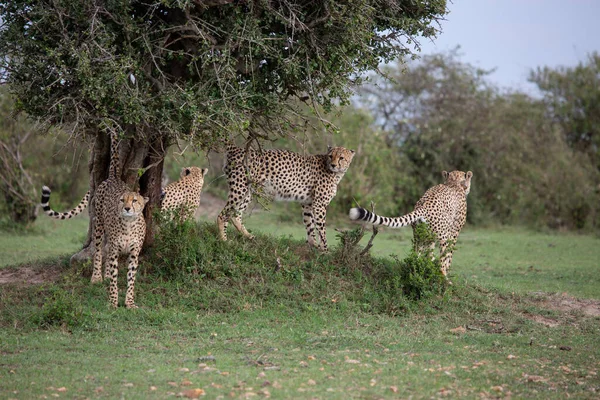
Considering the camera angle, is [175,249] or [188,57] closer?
[188,57]

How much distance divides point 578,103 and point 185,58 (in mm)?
17364

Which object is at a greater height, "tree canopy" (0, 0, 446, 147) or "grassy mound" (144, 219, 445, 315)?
"tree canopy" (0, 0, 446, 147)

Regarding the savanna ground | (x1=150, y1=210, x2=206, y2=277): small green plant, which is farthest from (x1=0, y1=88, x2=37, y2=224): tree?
(x1=150, y1=210, x2=206, y2=277): small green plant

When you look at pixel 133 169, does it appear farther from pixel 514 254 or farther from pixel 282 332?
pixel 514 254

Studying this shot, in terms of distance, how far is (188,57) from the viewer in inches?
343

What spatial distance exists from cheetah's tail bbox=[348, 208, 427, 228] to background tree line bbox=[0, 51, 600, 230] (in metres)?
7.85

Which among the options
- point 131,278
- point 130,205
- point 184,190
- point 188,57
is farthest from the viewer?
point 184,190

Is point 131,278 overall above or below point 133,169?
below

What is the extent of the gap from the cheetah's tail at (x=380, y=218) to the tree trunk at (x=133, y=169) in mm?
2219

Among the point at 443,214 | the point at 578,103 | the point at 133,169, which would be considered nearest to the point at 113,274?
the point at 133,169

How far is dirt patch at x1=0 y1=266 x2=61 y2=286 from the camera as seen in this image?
8.92 meters

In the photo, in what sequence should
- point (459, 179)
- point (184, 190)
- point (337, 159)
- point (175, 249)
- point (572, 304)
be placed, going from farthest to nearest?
point (184, 190), point (459, 179), point (337, 159), point (572, 304), point (175, 249)

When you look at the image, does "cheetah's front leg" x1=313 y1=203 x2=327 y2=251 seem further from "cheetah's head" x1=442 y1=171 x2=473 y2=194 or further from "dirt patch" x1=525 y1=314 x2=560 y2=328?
"dirt patch" x1=525 y1=314 x2=560 y2=328

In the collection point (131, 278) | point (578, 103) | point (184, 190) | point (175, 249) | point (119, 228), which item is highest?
point (578, 103)
